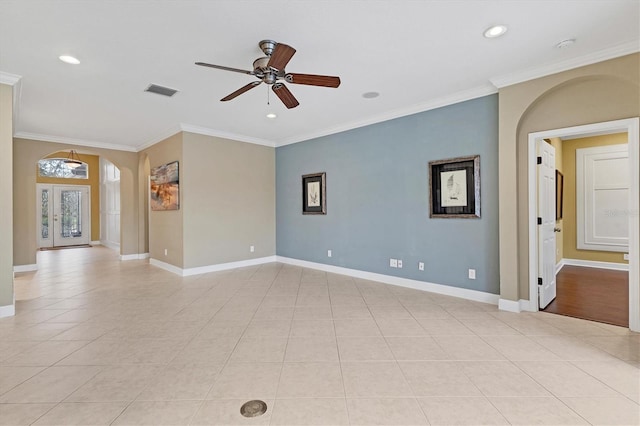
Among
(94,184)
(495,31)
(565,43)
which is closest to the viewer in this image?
(495,31)

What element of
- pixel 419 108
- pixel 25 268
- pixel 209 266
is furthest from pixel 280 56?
pixel 25 268

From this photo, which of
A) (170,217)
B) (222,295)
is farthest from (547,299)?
(170,217)

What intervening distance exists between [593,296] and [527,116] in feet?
8.72

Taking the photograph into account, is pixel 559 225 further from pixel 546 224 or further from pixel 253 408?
pixel 253 408

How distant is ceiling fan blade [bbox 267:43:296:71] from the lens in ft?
7.39

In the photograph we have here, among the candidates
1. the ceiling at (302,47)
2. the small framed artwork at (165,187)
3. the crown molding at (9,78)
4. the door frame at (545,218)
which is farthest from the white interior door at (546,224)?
the crown molding at (9,78)

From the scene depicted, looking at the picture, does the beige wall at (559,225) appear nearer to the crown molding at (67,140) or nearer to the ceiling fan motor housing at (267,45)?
the ceiling fan motor housing at (267,45)

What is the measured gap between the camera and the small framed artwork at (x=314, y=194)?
232 inches

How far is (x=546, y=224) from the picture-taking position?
3.67 metres

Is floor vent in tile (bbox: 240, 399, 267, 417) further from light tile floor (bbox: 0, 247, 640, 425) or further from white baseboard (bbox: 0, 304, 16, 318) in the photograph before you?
white baseboard (bbox: 0, 304, 16, 318)

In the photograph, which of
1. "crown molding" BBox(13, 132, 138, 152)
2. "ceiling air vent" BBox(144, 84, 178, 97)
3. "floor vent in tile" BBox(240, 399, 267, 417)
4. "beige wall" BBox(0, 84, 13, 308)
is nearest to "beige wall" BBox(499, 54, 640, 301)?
"floor vent in tile" BBox(240, 399, 267, 417)

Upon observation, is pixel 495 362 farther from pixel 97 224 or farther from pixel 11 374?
pixel 97 224

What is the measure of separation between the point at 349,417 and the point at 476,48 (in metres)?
3.27

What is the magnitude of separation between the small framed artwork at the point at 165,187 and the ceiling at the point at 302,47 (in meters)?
1.49
